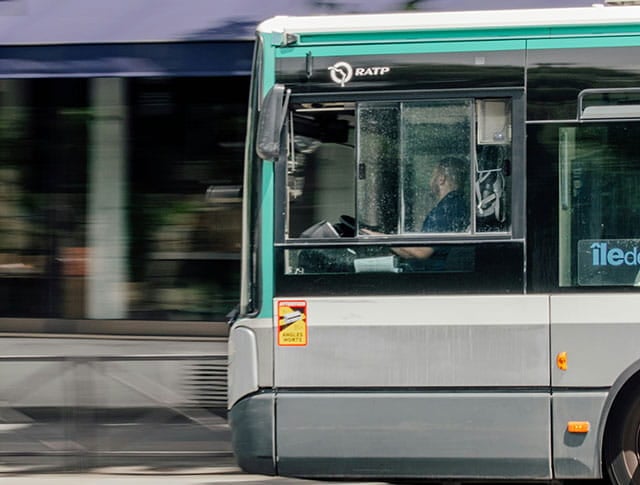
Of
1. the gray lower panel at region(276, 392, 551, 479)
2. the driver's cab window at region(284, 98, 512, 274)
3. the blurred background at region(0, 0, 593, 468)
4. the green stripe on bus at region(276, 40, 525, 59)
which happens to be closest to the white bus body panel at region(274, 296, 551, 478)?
the gray lower panel at region(276, 392, 551, 479)

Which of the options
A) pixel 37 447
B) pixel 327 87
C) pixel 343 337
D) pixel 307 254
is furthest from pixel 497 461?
pixel 37 447

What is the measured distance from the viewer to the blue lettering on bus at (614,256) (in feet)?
20.1

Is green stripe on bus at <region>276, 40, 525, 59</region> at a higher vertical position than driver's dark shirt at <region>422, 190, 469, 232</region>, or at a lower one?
higher

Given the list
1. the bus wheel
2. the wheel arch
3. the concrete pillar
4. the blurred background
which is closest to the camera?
the wheel arch

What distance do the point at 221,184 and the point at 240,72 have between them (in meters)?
2.04

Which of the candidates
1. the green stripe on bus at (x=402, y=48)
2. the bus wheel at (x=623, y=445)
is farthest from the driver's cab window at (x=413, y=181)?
the bus wheel at (x=623, y=445)

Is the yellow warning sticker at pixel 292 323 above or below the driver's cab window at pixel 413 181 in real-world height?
below

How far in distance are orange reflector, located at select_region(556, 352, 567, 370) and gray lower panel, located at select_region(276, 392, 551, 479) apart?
0.19 meters

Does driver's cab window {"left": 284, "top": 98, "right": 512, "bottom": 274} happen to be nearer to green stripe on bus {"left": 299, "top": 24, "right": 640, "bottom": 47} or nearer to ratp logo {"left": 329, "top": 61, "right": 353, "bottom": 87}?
ratp logo {"left": 329, "top": 61, "right": 353, "bottom": 87}

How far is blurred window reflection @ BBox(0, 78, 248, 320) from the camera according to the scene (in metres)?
11.8

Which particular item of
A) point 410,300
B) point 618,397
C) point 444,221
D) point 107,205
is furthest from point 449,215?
point 107,205

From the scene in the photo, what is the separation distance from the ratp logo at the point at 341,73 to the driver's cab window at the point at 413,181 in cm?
15

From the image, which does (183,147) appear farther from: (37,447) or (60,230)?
(37,447)

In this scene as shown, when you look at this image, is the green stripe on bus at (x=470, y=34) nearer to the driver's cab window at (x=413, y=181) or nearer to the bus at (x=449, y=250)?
the bus at (x=449, y=250)
